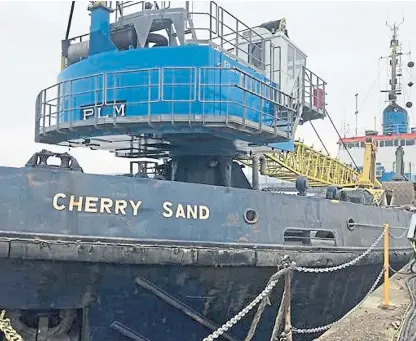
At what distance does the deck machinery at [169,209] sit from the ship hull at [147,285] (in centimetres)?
1

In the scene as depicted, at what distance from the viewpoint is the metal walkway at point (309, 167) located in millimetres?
17016

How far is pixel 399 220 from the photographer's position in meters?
8.91

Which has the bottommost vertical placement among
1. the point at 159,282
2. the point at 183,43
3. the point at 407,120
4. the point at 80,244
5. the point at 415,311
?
the point at 415,311

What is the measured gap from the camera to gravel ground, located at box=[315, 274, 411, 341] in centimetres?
567

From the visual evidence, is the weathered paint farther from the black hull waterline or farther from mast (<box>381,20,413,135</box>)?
mast (<box>381,20,413,135</box>)

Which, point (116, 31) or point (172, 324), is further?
point (116, 31)

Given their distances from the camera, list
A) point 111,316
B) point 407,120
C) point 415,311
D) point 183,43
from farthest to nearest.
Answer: point 407,120
point 183,43
point 415,311
point 111,316

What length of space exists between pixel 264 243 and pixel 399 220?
14.5 ft

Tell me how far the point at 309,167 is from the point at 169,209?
13.8 m

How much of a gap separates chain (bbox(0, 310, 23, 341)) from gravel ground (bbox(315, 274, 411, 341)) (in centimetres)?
334

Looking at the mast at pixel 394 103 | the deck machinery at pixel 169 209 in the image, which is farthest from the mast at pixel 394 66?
the deck machinery at pixel 169 209

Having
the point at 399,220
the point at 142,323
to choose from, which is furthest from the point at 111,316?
the point at 399,220

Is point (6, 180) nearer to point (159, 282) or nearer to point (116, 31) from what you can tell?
point (159, 282)

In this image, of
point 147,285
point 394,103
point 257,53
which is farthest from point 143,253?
point 394,103
